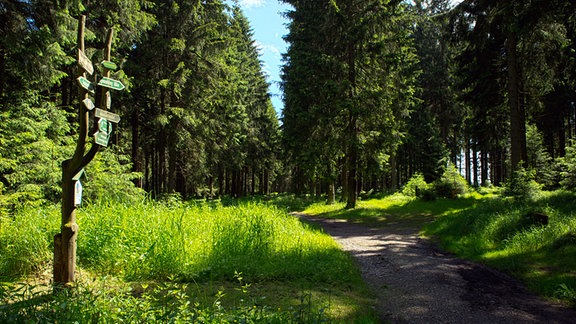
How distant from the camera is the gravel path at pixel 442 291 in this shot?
4.88m

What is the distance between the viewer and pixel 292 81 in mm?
23969

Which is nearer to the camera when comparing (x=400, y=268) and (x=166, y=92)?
Answer: (x=400, y=268)

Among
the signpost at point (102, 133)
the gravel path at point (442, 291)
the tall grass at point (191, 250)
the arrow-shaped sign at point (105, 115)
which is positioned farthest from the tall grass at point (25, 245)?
the gravel path at point (442, 291)

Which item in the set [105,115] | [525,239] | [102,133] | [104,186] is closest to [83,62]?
[105,115]

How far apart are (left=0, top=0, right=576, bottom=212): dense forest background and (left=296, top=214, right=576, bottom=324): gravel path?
7.31 m

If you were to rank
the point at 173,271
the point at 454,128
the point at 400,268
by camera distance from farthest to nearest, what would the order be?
the point at 454,128
the point at 400,268
the point at 173,271

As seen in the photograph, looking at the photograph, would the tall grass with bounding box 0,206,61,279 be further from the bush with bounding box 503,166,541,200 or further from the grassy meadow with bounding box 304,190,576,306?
the bush with bounding box 503,166,541,200

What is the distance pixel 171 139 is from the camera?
17594 millimetres

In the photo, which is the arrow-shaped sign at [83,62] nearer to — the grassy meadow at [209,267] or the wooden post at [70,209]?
the wooden post at [70,209]

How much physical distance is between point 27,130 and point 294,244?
7.23 meters

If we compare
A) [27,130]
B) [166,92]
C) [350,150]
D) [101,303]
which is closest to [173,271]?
[101,303]

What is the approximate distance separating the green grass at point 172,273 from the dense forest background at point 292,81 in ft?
11.1

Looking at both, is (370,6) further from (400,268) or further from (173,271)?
(173,271)

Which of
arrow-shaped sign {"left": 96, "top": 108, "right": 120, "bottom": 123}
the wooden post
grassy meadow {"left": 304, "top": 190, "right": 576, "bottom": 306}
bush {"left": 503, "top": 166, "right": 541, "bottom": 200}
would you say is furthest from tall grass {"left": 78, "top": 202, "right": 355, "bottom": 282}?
bush {"left": 503, "top": 166, "right": 541, "bottom": 200}
